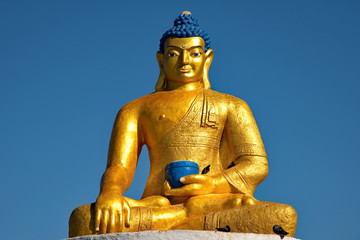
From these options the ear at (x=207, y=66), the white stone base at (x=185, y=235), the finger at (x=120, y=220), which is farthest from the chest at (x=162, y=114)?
the white stone base at (x=185, y=235)

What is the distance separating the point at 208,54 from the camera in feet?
34.3

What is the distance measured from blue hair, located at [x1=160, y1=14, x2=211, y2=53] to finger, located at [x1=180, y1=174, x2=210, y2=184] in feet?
6.93

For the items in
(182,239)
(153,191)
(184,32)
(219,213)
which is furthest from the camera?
(184,32)

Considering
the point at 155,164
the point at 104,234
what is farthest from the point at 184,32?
the point at 104,234

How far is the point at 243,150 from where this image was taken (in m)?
9.55

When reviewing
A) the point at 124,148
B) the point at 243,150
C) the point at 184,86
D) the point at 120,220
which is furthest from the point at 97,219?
the point at 184,86

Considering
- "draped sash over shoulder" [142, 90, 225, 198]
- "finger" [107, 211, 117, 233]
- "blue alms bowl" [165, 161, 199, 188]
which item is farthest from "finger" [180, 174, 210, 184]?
"finger" [107, 211, 117, 233]

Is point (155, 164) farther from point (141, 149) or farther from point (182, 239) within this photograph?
point (182, 239)

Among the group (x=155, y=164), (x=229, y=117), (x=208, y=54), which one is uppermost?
(x=208, y=54)

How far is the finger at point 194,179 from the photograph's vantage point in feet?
29.3

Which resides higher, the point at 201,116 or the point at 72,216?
the point at 201,116

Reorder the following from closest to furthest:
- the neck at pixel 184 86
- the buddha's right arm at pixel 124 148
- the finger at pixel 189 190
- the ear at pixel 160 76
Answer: the finger at pixel 189 190 < the buddha's right arm at pixel 124 148 < the neck at pixel 184 86 < the ear at pixel 160 76

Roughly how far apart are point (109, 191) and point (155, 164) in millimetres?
1109

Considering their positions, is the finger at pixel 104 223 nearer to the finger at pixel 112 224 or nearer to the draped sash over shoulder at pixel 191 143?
the finger at pixel 112 224
